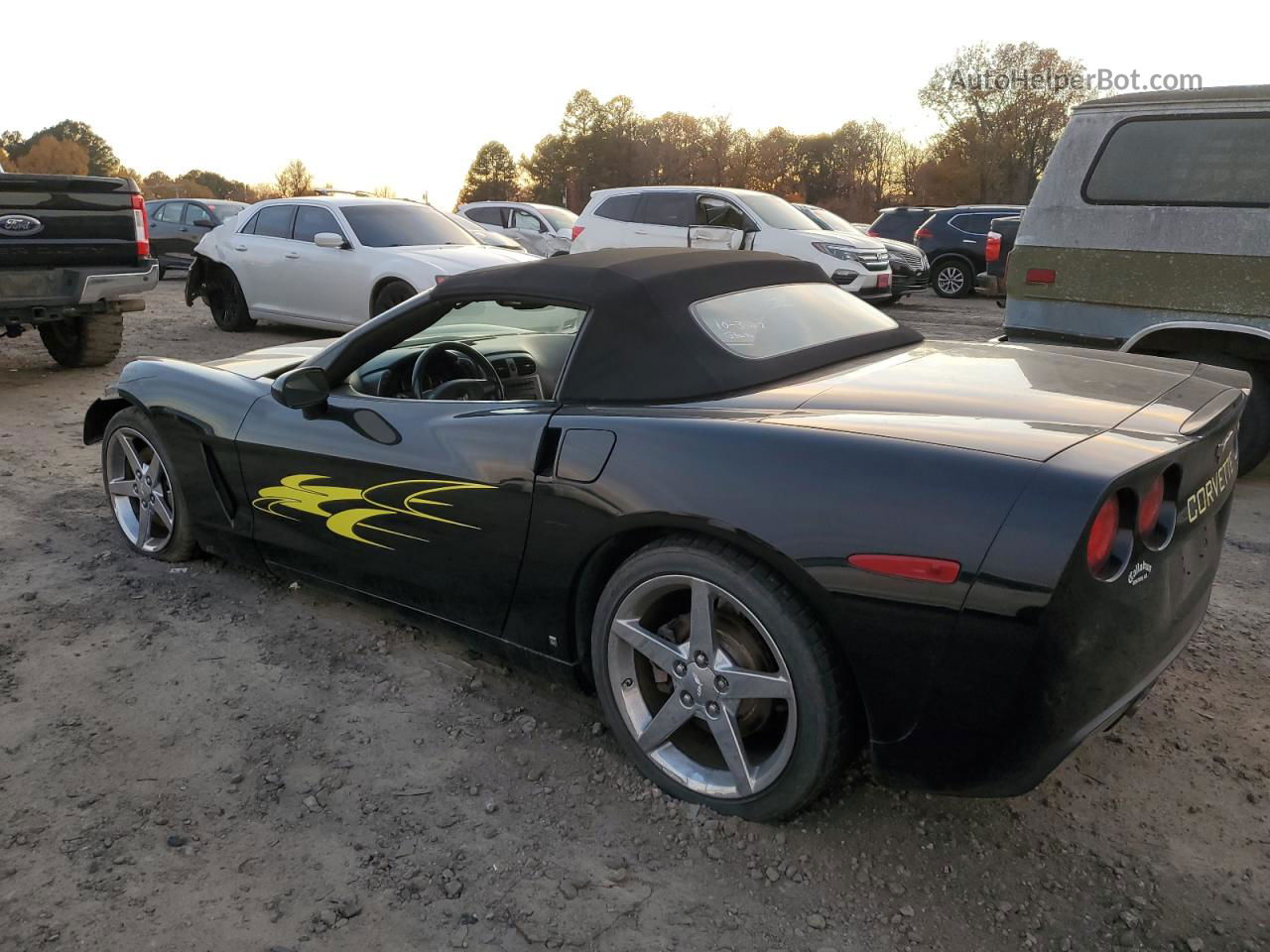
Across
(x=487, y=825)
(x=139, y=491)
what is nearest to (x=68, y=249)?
(x=139, y=491)

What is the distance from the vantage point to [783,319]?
3.03m

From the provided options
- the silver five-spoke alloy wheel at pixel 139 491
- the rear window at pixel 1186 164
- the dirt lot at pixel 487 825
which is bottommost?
the dirt lot at pixel 487 825

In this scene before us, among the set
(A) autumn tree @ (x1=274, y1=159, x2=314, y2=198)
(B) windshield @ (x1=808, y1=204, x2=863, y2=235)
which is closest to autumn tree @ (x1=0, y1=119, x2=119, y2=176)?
(A) autumn tree @ (x1=274, y1=159, x2=314, y2=198)

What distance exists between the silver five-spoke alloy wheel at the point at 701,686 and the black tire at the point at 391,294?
7227 millimetres

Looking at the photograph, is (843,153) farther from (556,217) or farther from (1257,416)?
(1257,416)

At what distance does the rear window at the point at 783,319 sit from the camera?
111 inches

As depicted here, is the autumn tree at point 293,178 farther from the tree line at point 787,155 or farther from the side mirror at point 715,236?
the side mirror at point 715,236

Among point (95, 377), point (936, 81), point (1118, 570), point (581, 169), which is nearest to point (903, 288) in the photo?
point (95, 377)

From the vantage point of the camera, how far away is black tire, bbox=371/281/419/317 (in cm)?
925

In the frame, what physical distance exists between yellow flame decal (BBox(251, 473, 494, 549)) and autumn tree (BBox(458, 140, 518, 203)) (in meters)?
66.9

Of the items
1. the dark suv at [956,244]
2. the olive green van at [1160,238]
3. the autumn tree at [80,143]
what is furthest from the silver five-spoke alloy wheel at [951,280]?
the autumn tree at [80,143]

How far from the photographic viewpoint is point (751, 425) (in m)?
2.38

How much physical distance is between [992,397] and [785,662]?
88cm

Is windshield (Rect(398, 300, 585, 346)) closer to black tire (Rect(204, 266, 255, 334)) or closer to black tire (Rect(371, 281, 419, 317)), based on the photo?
black tire (Rect(371, 281, 419, 317))
